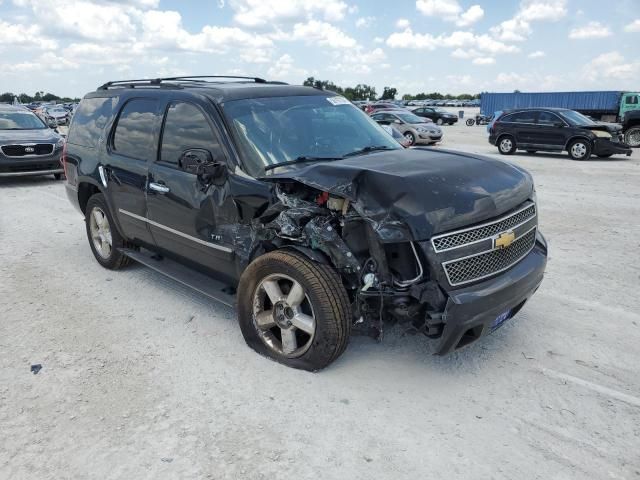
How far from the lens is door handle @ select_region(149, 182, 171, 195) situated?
4387 millimetres

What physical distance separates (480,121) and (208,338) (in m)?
40.7

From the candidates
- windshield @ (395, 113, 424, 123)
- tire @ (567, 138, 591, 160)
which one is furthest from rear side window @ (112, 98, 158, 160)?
windshield @ (395, 113, 424, 123)

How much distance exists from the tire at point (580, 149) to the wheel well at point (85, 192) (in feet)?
49.2

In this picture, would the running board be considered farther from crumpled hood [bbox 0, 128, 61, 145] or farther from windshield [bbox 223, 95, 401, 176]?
crumpled hood [bbox 0, 128, 61, 145]

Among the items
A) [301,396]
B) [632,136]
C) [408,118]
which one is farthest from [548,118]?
→ [301,396]

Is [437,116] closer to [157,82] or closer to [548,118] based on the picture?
[548,118]

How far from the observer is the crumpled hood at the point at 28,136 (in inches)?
454

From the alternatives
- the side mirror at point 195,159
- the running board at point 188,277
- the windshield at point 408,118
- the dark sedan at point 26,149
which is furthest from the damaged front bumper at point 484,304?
the windshield at point 408,118

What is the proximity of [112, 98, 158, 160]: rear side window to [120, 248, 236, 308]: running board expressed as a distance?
3.19ft

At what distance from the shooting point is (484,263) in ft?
10.6

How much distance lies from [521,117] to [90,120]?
15.4m

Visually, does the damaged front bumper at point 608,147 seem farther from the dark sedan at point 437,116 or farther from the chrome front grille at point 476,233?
the dark sedan at point 437,116

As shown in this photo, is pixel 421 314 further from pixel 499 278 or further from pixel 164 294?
pixel 164 294

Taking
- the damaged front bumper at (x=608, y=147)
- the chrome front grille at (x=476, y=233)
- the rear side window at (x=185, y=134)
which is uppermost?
the rear side window at (x=185, y=134)
